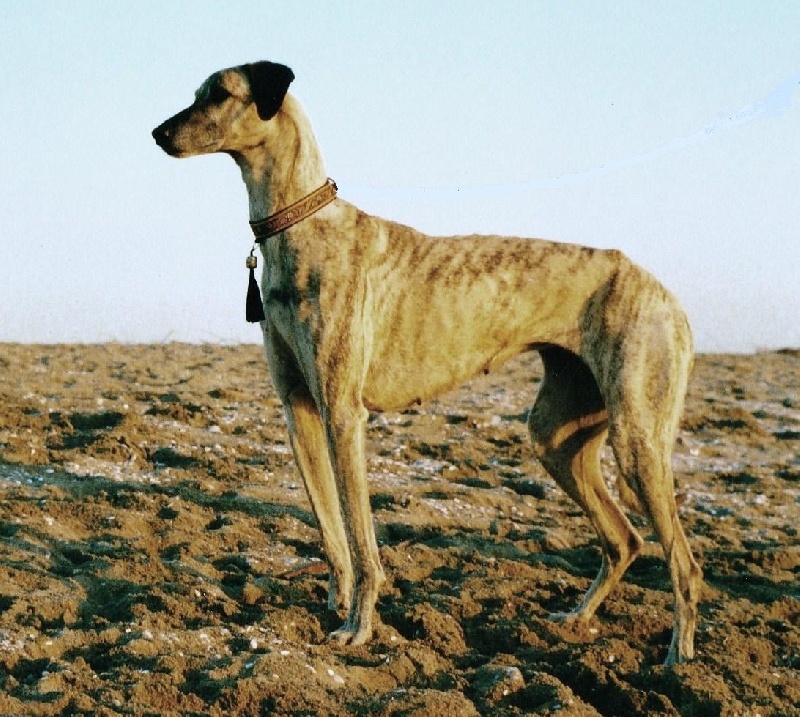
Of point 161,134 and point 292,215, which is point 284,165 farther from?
point 161,134

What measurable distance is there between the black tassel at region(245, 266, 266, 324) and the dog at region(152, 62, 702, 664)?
46 mm

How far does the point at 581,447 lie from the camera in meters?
5.84

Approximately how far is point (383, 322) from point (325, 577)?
170 cm

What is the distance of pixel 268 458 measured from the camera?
873cm

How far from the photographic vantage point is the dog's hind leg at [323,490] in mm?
5422

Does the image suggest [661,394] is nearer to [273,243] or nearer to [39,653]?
[273,243]

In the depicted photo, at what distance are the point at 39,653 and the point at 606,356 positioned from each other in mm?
2859

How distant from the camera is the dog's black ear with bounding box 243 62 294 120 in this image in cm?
→ 493

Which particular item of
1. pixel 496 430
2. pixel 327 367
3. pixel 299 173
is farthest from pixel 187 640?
pixel 496 430

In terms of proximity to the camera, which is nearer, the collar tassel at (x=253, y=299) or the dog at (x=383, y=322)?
the dog at (x=383, y=322)

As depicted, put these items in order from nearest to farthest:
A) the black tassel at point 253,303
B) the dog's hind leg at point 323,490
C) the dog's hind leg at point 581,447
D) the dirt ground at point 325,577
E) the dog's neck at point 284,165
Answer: the dirt ground at point 325,577 → the dog's neck at point 284,165 → the black tassel at point 253,303 → the dog's hind leg at point 323,490 → the dog's hind leg at point 581,447

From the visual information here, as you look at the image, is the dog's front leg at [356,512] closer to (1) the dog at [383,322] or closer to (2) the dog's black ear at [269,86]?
(1) the dog at [383,322]

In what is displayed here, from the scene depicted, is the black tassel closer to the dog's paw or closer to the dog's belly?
the dog's belly

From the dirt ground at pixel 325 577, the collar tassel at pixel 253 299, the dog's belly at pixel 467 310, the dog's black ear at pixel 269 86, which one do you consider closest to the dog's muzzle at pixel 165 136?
the dog's black ear at pixel 269 86
